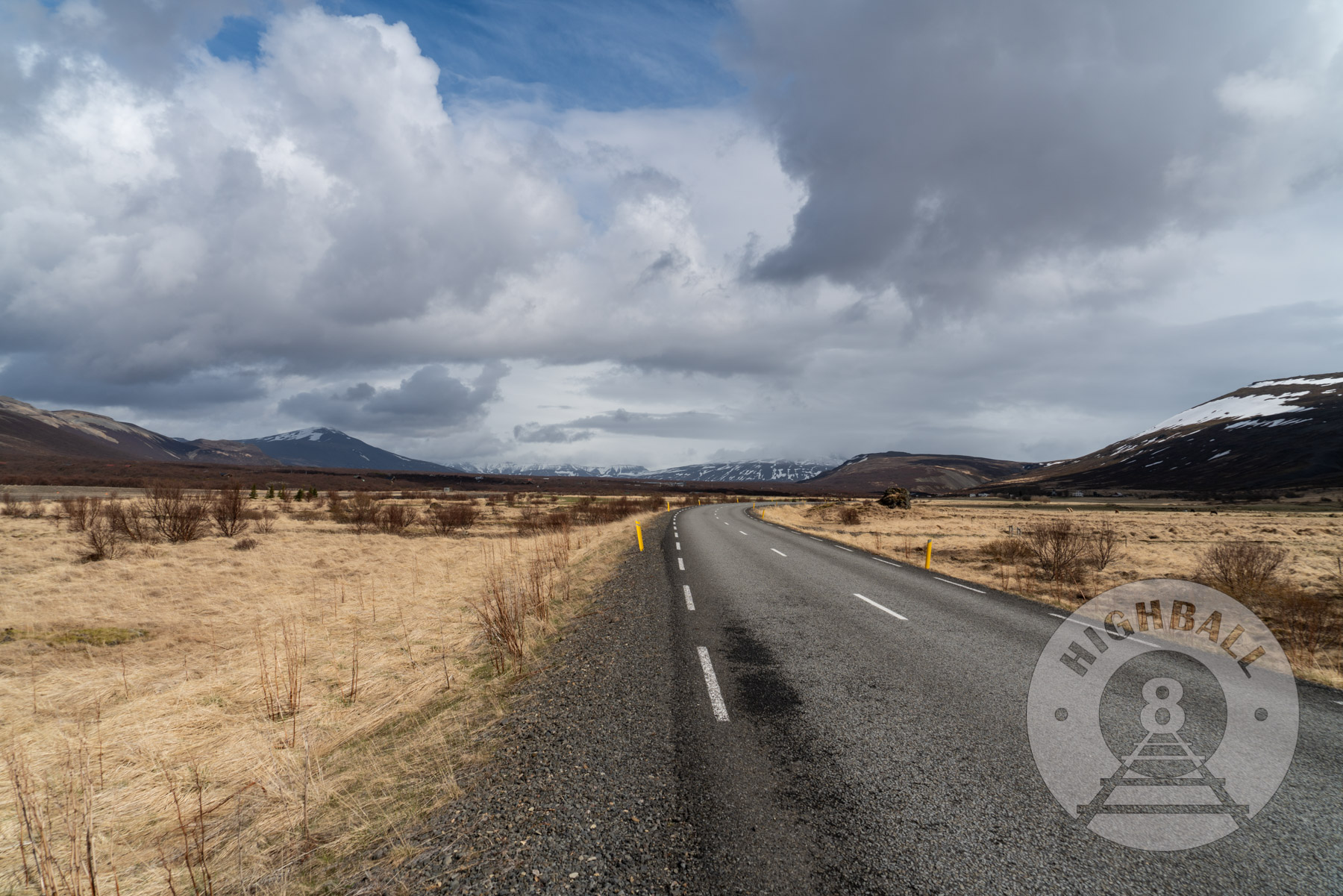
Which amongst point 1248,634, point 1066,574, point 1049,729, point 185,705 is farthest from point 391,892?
point 1066,574

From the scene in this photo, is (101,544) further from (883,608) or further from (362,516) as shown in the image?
(883,608)

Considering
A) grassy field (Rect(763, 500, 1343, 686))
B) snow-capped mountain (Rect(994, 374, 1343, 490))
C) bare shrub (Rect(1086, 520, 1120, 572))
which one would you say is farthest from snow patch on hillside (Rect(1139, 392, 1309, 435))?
bare shrub (Rect(1086, 520, 1120, 572))

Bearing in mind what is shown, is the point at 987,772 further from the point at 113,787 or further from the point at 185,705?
the point at 185,705

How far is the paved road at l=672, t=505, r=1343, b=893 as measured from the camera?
316cm

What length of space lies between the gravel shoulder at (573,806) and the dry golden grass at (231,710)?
0.41 m

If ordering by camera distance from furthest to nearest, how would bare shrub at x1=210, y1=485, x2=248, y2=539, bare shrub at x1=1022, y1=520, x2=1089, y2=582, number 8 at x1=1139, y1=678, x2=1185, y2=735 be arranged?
bare shrub at x1=210, y1=485, x2=248, y2=539
bare shrub at x1=1022, y1=520, x2=1089, y2=582
number 8 at x1=1139, y1=678, x2=1185, y2=735

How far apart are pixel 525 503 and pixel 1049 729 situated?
56145mm

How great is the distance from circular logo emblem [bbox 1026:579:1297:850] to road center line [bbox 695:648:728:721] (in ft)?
8.86

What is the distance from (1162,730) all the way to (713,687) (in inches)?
165

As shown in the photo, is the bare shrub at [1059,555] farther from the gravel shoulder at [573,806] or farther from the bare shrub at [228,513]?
the bare shrub at [228,513]

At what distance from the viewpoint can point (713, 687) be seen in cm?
623

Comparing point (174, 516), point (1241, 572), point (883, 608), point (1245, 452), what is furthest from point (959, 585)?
point (1245, 452)

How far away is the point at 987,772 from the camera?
14.0ft

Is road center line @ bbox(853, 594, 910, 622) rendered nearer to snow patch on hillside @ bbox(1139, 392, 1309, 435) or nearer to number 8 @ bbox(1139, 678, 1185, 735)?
number 8 @ bbox(1139, 678, 1185, 735)
